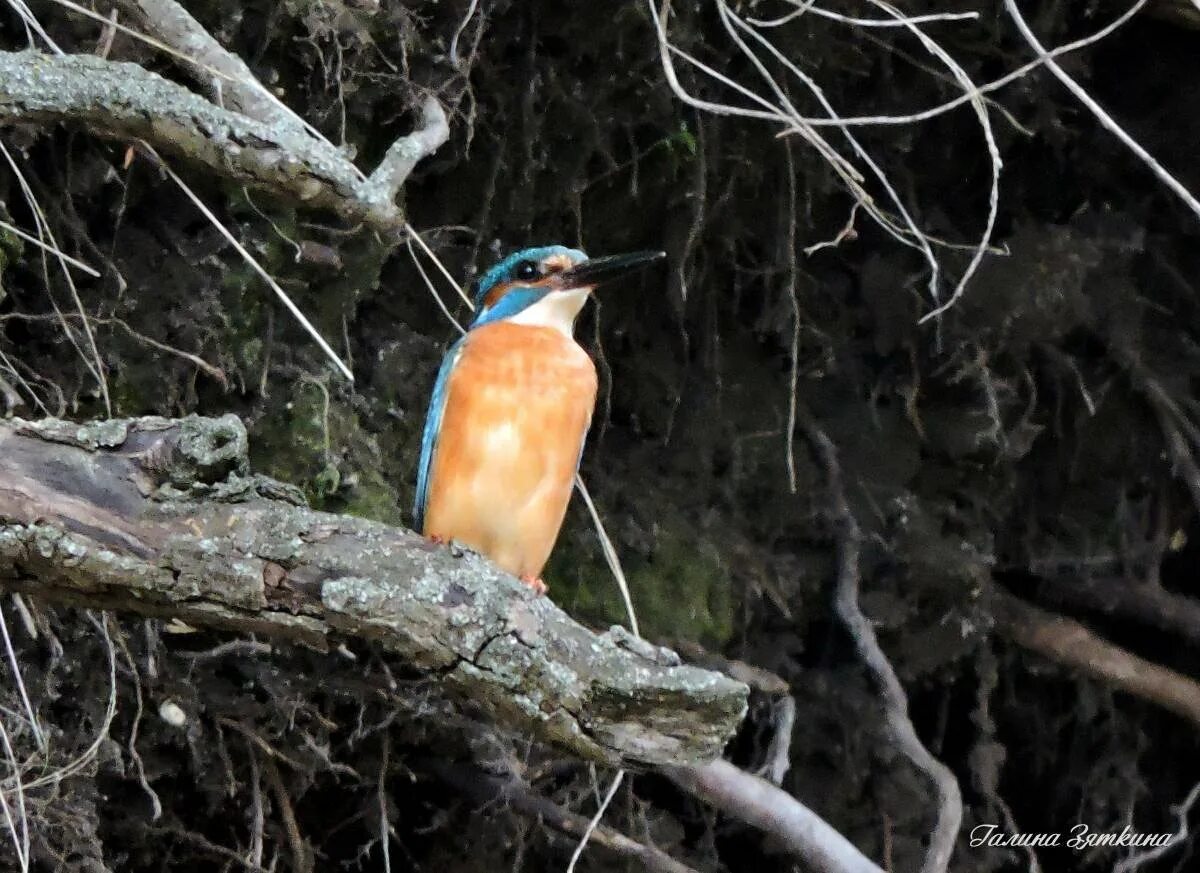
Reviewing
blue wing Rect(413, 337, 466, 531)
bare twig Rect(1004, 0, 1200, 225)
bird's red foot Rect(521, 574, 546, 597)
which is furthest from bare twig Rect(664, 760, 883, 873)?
bare twig Rect(1004, 0, 1200, 225)

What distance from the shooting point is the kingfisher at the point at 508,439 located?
1685mm

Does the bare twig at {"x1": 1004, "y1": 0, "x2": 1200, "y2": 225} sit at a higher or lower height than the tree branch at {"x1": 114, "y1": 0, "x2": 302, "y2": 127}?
higher

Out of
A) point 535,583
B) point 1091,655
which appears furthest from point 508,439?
point 1091,655

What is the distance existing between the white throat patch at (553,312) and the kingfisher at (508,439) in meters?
0.05

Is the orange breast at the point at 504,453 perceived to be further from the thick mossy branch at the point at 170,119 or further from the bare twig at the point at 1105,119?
the bare twig at the point at 1105,119

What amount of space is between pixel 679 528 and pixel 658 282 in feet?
1.48

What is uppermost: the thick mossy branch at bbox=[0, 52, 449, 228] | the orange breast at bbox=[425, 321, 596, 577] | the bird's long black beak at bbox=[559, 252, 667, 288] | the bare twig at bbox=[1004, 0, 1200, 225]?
the bare twig at bbox=[1004, 0, 1200, 225]

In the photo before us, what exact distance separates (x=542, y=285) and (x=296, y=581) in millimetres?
948

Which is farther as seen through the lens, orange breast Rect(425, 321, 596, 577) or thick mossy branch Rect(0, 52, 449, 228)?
orange breast Rect(425, 321, 596, 577)

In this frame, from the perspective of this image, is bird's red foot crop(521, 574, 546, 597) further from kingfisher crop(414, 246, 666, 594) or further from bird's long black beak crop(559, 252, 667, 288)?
→ bird's long black beak crop(559, 252, 667, 288)

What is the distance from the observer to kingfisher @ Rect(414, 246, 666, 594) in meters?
1.68

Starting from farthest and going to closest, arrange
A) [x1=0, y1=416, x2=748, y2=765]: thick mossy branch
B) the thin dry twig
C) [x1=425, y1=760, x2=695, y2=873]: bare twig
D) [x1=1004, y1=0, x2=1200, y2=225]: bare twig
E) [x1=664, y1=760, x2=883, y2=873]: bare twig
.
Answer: [x1=425, y1=760, x2=695, y2=873]: bare twig → [x1=664, y1=760, x2=883, y2=873]: bare twig → the thin dry twig → [x1=1004, y1=0, x2=1200, y2=225]: bare twig → [x1=0, y1=416, x2=748, y2=765]: thick mossy branch

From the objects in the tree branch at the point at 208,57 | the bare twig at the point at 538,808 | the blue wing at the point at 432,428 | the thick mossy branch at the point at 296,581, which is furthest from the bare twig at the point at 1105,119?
the bare twig at the point at 538,808

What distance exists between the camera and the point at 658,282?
2.05m
